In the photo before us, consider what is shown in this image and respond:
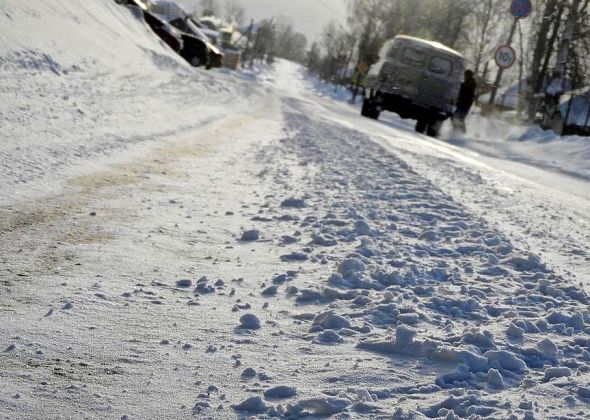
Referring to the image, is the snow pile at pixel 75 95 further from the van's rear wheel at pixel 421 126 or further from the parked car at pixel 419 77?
the van's rear wheel at pixel 421 126

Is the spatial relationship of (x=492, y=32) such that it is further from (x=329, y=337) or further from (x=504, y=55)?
(x=329, y=337)

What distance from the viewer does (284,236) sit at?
4172mm

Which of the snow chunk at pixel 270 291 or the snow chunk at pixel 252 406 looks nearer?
the snow chunk at pixel 252 406

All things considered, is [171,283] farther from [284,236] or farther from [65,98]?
[65,98]

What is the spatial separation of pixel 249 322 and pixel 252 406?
693 millimetres

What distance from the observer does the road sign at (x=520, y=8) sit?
16.5 m

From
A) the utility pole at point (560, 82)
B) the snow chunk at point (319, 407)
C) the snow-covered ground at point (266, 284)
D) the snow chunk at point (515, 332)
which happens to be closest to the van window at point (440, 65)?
the utility pole at point (560, 82)

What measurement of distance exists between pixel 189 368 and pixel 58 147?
161 inches

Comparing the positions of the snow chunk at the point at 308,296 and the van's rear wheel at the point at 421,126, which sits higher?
the van's rear wheel at the point at 421,126

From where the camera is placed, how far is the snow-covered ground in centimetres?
212

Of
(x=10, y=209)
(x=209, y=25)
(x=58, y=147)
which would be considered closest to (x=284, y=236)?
(x=10, y=209)

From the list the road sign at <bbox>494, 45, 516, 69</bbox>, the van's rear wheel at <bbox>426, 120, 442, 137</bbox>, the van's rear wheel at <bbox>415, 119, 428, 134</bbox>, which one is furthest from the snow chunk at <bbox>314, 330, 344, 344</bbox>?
the road sign at <bbox>494, 45, 516, 69</bbox>

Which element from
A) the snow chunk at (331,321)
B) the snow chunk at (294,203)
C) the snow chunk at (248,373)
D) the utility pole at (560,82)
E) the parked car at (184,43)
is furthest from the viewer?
the parked car at (184,43)

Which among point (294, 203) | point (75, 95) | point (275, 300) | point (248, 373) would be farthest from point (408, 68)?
point (248, 373)
